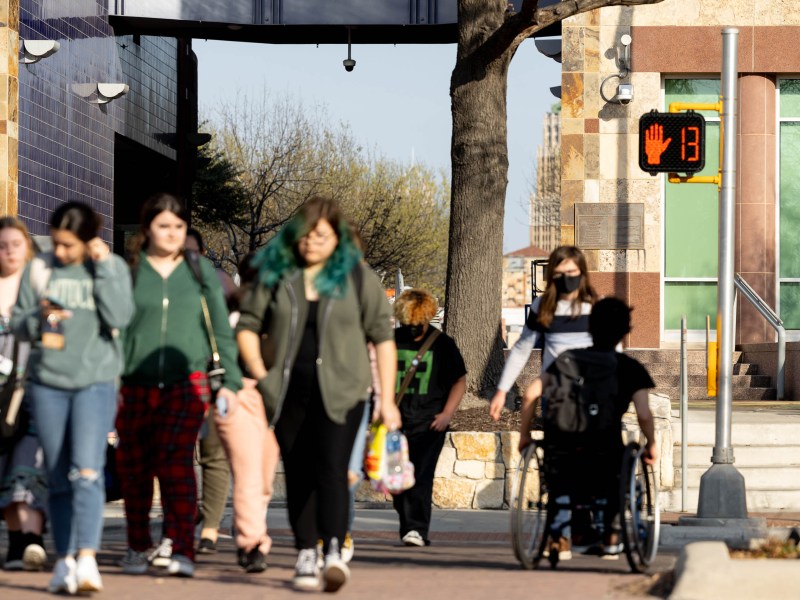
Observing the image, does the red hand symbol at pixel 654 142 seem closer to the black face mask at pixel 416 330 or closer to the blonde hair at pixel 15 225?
the black face mask at pixel 416 330

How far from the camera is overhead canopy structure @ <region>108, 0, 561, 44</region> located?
89.2ft

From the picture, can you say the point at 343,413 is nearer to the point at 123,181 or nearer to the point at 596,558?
the point at 596,558

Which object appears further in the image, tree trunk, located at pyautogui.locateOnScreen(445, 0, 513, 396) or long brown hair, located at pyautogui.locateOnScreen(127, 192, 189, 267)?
tree trunk, located at pyautogui.locateOnScreen(445, 0, 513, 396)

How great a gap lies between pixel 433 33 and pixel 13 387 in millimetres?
21350

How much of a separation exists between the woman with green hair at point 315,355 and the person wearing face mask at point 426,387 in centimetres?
244

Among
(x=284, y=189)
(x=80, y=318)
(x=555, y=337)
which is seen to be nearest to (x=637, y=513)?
(x=555, y=337)

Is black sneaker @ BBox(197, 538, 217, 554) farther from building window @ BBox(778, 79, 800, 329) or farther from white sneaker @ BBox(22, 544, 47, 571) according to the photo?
building window @ BBox(778, 79, 800, 329)

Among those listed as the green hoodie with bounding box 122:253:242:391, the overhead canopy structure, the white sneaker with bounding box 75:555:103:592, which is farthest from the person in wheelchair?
the overhead canopy structure

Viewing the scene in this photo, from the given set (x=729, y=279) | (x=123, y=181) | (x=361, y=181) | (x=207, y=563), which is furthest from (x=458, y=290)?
(x=361, y=181)

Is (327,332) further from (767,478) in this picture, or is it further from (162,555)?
(767,478)

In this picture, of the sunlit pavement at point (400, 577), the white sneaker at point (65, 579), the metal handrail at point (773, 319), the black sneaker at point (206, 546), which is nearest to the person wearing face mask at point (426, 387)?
the sunlit pavement at point (400, 577)

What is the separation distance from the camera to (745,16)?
20.6m

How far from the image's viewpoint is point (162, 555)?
7.93m

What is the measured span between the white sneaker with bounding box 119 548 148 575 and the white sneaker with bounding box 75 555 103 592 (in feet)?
2.52
